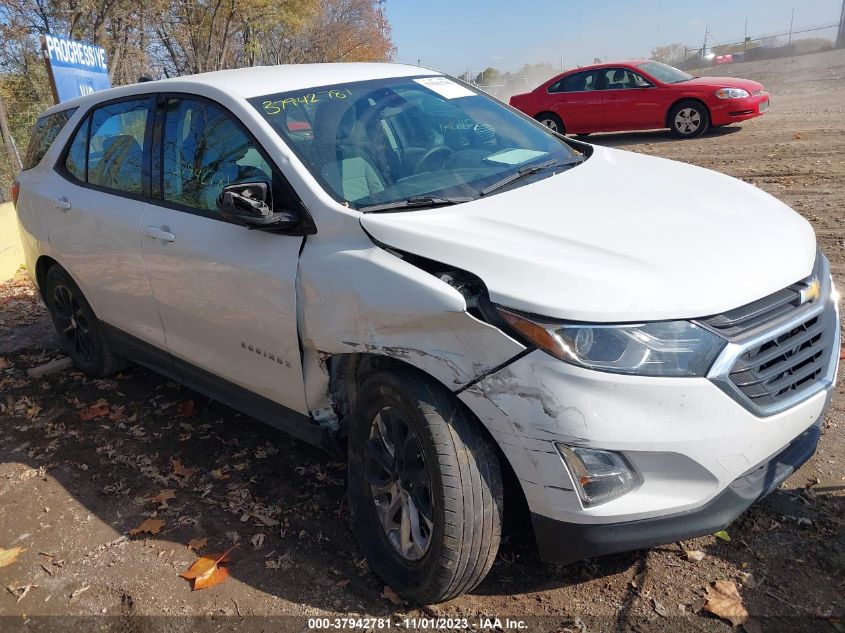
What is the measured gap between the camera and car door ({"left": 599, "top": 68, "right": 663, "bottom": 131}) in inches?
537

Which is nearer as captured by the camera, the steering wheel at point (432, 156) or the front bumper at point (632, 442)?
the front bumper at point (632, 442)

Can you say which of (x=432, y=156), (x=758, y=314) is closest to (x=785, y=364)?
(x=758, y=314)

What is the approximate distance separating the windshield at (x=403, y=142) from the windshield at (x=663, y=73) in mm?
11041

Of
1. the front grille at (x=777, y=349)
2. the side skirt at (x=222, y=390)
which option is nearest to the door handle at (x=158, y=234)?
the side skirt at (x=222, y=390)

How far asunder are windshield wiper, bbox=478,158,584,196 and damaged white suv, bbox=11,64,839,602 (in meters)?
0.02

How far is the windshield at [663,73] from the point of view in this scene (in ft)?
44.9

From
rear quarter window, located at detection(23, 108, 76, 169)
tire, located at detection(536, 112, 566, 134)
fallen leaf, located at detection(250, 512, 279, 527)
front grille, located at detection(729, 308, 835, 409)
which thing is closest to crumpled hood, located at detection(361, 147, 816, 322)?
front grille, located at detection(729, 308, 835, 409)

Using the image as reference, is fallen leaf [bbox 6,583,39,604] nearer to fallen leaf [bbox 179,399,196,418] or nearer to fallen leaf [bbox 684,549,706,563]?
fallen leaf [bbox 179,399,196,418]

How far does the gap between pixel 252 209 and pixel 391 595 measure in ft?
5.27

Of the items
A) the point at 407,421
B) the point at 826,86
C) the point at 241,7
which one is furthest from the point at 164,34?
the point at 407,421

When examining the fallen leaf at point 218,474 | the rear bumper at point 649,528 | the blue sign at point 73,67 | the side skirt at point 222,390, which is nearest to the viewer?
the rear bumper at point 649,528

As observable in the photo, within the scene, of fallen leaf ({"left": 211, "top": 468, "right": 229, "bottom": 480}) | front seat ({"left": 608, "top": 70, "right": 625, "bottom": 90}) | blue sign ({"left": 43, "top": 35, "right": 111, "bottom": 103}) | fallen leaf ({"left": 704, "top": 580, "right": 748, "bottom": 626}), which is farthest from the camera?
front seat ({"left": 608, "top": 70, "right": 625, "bottom": 90})

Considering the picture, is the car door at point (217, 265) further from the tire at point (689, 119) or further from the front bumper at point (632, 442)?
the tire at point (689, 119)

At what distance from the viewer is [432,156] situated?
3.33 metres
